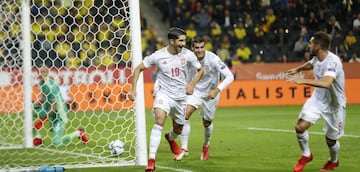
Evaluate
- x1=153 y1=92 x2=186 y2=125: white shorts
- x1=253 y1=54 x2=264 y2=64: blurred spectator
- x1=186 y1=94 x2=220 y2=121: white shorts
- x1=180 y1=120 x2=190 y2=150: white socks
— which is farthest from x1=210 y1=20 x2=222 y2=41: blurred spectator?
x1=153 y1=92 x2=186 y2=125: white shorts

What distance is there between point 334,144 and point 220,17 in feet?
68.8

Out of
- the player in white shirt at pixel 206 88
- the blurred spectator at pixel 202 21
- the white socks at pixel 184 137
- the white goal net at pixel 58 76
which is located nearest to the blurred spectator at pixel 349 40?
the blurred spectator at pixel 202 21

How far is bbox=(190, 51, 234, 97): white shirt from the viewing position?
11648mm

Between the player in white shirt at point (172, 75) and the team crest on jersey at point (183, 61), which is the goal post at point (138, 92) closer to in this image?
the player in white shirt at point (172, 75)

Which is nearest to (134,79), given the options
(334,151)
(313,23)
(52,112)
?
(334,151)

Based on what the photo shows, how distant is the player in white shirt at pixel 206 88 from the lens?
11.5 m

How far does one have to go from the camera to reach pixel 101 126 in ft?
57.3

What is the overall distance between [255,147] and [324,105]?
11.8 ft

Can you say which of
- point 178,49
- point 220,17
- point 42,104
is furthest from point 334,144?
point 220,17

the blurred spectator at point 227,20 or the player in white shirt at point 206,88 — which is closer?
the player in white shirt at point 206,88

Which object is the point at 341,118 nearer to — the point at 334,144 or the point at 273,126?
the point at 334,144

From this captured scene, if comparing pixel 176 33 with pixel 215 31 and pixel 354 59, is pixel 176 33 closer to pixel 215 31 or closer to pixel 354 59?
pixel 354 59

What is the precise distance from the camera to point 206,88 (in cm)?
1207

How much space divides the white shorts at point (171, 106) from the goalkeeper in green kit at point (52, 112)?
129 inches
